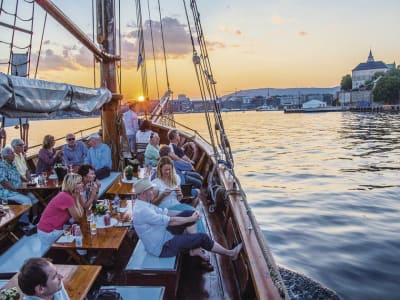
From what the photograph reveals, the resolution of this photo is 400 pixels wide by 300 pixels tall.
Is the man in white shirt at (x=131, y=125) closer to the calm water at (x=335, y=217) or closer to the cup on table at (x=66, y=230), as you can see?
the calm water at (x=335, y=217)

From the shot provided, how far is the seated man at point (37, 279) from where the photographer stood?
69.6 inches

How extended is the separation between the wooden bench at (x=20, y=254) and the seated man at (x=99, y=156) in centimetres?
217

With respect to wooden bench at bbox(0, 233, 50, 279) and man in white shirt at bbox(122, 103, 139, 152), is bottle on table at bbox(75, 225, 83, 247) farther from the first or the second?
man in white shirt at bbox(122, 103, 139, 152)

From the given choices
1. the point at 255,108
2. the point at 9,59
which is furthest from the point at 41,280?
the point at 255,108

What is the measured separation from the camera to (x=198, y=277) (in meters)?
3.07

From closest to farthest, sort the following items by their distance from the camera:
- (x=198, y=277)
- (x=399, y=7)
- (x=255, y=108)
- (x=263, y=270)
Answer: (x=263, y=270)
(x=198, y=277)
(x=399, y=7)
(x=255, y=108)

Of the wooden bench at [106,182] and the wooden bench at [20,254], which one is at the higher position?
the wooden bench at [106,182]

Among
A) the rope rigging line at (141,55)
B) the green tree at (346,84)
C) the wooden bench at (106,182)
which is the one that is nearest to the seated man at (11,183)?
the wooden bench at (106,182)

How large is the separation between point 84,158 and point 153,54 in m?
7.02

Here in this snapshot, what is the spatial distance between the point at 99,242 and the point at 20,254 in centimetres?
86

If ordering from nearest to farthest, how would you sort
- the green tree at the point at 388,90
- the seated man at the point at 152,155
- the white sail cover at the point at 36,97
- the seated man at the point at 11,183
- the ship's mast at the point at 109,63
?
the white sail cover at the point at 36,97 → the seated man at the point at 11,183 → the ship's mast at the point at 109,63 → the seated man at the point at 152,155 → the green tree at the point at 388,90

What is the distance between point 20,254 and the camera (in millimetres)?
3199

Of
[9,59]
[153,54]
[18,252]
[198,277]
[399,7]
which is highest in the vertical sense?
[399,7]

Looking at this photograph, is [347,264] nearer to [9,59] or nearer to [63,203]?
[63,203]
